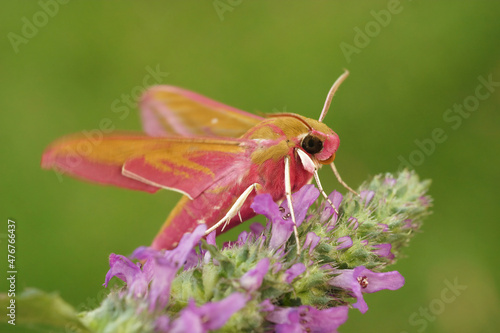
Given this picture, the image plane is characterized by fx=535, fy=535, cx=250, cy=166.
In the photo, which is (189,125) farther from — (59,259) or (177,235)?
(59,259)

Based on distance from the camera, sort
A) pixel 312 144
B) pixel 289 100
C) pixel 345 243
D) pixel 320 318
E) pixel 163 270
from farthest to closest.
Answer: pixel 289 100 < pixel 312 144 < pixel 345 243 < pixel 320 318 < pixel 163 270

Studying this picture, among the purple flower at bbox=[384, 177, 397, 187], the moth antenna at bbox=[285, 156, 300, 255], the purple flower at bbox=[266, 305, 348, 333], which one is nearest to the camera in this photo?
the purple flower at bbox=[266, 305, 348, 333]

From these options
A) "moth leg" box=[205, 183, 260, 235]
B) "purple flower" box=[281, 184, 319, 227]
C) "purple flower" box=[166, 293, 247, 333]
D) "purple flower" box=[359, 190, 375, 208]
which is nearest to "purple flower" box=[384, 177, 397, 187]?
"purple flower" box=[359, 190, 375, 208]

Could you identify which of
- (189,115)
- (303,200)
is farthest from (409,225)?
(189,115)

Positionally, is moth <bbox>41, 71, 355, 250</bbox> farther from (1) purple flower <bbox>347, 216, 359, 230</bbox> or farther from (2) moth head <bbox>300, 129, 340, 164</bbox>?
(1) purple flower <bbox>347, 216, 359, 230</bbox>

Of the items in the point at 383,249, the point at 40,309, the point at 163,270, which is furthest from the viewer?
the point at 383,249

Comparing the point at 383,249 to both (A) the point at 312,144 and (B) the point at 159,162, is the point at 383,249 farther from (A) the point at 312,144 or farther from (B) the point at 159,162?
(B) the point at 159,162

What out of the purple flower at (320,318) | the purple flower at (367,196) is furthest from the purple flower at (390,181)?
the purple flower at (320,318)
